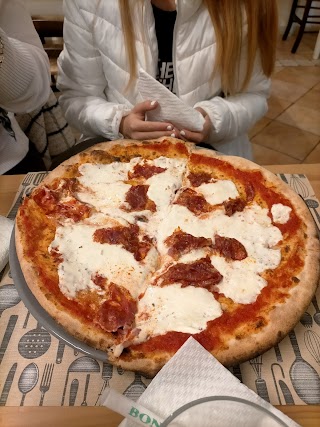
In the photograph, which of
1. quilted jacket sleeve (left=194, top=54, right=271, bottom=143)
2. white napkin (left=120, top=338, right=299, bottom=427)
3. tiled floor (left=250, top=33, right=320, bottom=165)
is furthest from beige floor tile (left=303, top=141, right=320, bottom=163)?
white napkin (left=120, top=338, right=299, bottom=427)

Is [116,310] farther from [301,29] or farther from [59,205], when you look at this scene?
[301,29]

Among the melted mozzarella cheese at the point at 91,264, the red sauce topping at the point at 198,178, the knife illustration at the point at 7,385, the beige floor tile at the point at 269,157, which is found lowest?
the beige floor tile at the point at 269,157

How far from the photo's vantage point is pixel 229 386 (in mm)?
683

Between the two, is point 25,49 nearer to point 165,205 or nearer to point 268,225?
point 165,205

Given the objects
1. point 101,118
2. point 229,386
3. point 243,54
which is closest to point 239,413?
point 229,386

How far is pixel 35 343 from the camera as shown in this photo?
82cm

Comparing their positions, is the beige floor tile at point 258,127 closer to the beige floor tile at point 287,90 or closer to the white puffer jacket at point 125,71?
the beige floor tile at point 287,90

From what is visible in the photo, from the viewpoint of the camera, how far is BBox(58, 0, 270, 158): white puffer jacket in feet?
4.05

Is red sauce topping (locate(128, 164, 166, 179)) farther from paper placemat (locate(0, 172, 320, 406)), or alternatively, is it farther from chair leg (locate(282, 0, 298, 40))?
chair leg (locate(282, 0, 298, 40))

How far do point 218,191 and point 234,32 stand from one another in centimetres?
50

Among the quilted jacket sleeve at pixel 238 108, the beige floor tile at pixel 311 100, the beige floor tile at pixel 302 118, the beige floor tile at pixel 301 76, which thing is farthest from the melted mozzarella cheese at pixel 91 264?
the beige floor tile at pixel 301 76

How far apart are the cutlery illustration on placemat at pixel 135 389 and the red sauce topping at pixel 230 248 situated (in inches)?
12.5

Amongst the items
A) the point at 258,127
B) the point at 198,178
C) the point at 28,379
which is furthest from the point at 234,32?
the point at 258,127

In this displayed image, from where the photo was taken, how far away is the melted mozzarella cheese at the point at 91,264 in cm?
85
